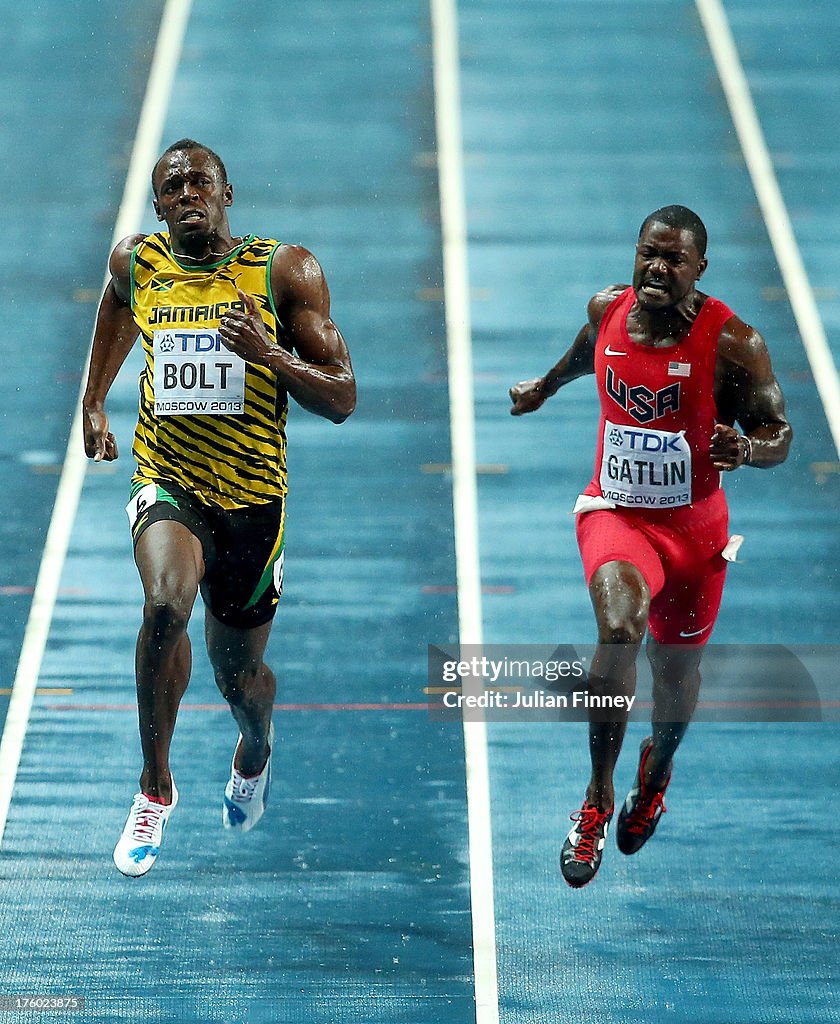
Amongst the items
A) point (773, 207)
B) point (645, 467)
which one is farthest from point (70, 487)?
point (773, 207)

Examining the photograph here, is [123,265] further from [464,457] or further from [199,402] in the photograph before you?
[464,457]

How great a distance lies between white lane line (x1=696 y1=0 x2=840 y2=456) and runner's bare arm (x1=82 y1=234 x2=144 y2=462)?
4.58 metres

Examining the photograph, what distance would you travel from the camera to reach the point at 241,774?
23.5ft

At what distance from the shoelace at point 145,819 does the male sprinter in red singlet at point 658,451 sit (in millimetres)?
1303

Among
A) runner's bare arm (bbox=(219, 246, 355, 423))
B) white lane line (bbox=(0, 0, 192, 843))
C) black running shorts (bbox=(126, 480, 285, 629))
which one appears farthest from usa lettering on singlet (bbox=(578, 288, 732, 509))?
white lane line (bbox=(0, 0, 192, 843))

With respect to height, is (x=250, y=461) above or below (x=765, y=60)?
above

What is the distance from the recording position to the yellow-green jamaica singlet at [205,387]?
5.86 m

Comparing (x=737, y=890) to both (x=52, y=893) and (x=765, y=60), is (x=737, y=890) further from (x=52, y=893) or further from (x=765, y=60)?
(x=765, y=60)

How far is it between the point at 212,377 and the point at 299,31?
300 inches

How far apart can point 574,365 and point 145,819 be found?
2.08 m

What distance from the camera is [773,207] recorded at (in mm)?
11328

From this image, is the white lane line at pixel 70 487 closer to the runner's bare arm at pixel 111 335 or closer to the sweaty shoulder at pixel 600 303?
the runner's bare arm at pixel 111 335

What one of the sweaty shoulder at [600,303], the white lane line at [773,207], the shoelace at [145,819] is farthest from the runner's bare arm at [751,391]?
the white lane line at [773,207]

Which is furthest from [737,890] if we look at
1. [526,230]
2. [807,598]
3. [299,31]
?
[299,31]
